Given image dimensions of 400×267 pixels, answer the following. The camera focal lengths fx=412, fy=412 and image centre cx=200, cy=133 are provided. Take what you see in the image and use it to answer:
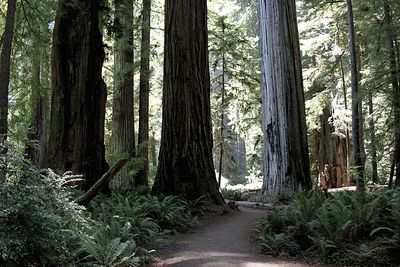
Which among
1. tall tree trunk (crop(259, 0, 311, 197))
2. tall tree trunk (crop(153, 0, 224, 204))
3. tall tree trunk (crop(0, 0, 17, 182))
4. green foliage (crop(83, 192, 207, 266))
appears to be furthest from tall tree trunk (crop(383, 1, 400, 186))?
tall tree trunk (crop(0, 0, 17, 182))

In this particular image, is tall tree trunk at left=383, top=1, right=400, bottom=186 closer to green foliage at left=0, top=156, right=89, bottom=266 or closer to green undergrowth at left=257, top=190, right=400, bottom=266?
green undergrowth at left=257, top=190, right=400, bottom=266

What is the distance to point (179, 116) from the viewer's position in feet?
29.6

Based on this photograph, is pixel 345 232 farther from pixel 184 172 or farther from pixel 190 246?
pixel 184 172

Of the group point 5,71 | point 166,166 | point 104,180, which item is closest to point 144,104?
point 166,166

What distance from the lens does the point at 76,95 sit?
8539 millimetres

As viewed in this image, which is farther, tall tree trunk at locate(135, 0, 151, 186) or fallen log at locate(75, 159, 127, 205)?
tall tree trunk at locate(135, 0, 151, 186)

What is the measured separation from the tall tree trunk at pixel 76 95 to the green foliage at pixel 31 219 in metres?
4.02

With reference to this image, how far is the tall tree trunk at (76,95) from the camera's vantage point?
839 cm

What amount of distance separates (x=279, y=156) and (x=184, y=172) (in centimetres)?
329

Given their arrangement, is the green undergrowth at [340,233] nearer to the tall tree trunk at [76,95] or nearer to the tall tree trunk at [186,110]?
the tall tree trunk at [186,110]

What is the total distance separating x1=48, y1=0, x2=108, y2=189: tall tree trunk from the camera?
8.39 m

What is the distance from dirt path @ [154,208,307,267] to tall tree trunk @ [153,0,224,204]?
3.76 ft

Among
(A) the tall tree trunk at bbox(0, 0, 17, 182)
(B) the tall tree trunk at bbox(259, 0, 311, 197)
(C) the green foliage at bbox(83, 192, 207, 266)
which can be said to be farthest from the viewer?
(B) the tall tree trunk at bbox(259, 0, 311, 197)

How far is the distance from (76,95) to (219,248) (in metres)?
4.53
